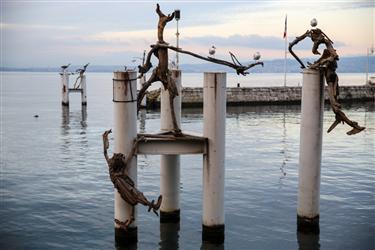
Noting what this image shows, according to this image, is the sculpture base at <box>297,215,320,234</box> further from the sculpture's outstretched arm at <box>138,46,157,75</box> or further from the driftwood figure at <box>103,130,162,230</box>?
the sculpture's outstretched arm at <box>138,46,157,75</box>

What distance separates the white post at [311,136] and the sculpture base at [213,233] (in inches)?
117

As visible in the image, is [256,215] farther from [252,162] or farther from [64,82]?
[64,82]

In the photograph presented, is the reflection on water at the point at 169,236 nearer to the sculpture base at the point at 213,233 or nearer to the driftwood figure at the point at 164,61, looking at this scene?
the sculpture base at the point at 213,233

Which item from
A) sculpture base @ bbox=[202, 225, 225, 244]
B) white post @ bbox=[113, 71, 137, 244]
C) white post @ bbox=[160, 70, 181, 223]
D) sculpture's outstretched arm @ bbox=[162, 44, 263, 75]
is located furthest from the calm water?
sculpture's outstretched arm @ bbox=[162, 44, 263, 75]

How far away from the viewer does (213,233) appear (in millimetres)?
15727

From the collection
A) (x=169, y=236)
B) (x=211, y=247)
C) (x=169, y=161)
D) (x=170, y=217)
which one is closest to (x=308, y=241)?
(x=211, y=247)

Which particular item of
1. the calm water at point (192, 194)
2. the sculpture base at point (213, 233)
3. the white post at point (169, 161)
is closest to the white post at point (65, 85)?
the calm water at point (192, 194)

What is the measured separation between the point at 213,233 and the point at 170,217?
9.69 ft

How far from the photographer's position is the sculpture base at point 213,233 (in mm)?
15672

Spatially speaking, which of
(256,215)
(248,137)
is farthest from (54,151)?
(256,215)

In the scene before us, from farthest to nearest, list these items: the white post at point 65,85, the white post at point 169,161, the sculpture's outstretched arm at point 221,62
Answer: the white post at point 65,85 → the white post at point 169,161 → the sculpture's outstretched arm at point 221,62

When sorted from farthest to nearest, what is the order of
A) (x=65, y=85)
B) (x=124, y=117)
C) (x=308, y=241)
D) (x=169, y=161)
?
(x=65, y=85) → (x=169, y=161) → (x=308, y=241) → (x=124, y=117)

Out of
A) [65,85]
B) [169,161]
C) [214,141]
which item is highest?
[65,85]

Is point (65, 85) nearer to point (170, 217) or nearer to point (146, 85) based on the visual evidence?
point (170, 217)
